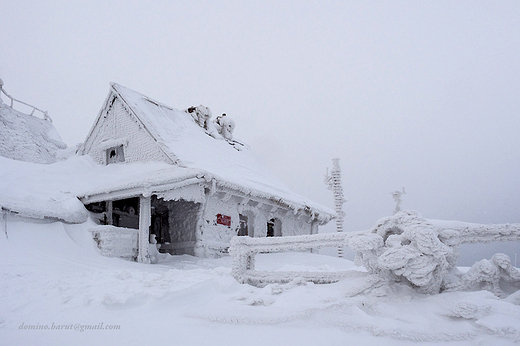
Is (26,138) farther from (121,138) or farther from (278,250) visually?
(278,250)

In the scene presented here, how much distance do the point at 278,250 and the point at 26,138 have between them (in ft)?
69.4

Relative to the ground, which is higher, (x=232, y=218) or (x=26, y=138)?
(x=26, y=138)

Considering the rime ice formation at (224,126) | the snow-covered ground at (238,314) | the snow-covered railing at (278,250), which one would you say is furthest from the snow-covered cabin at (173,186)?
the snow-covered railing at (278,250)

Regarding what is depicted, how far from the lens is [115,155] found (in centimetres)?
1497

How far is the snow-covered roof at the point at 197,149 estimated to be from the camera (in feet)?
39.6

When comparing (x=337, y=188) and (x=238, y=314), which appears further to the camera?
(x=337, y=188)

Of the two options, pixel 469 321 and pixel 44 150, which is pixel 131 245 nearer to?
pixel 469 321

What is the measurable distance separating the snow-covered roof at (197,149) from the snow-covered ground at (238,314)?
5.70m

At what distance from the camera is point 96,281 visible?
5.91 metres

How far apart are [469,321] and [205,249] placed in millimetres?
9458

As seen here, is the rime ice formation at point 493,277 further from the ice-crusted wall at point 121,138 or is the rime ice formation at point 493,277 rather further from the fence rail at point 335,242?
the ice-crusted wall at point 121,138

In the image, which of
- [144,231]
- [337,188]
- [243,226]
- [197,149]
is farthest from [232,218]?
[337,188]

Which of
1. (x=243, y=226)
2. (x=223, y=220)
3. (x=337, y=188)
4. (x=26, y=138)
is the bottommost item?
(x=243, y=226)

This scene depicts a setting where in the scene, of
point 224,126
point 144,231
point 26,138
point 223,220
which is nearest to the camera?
point 144,231
